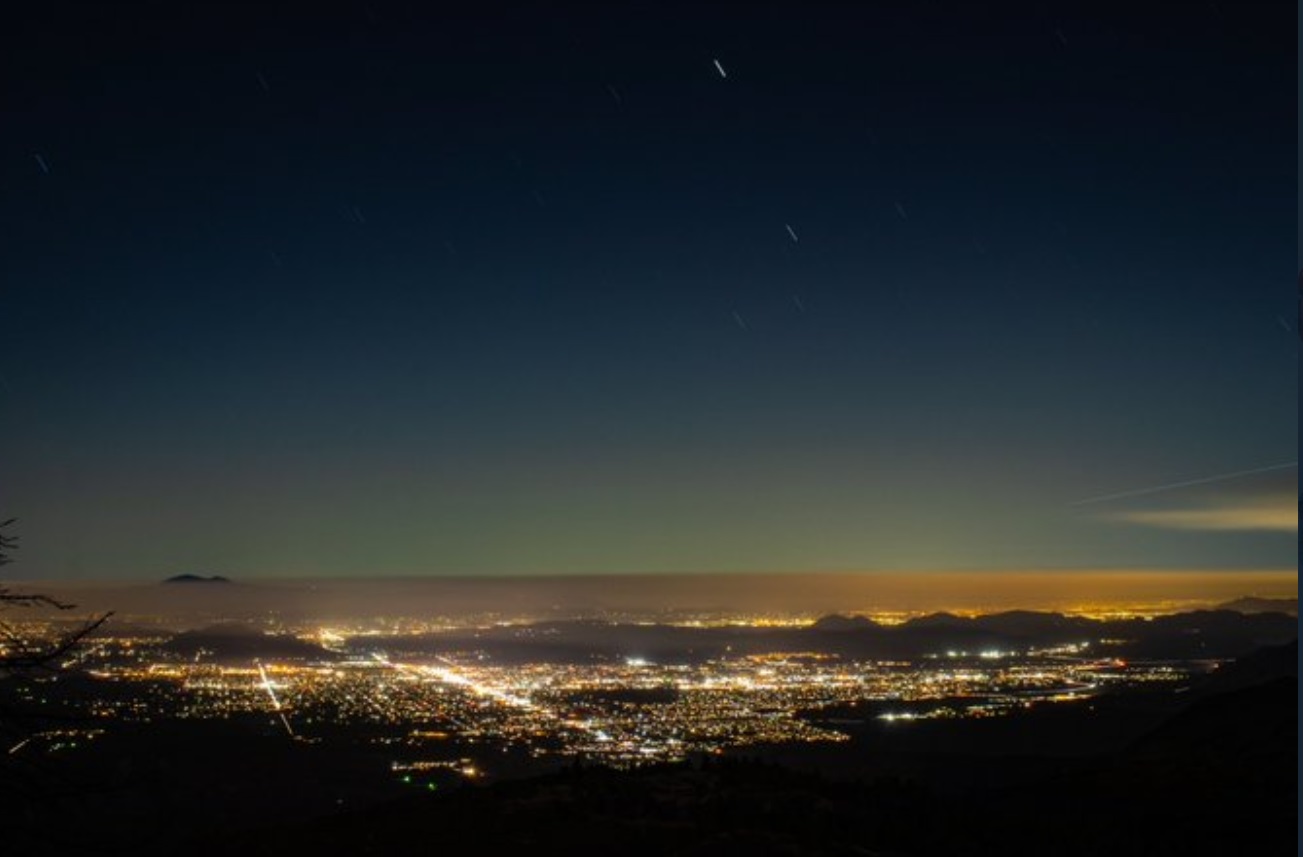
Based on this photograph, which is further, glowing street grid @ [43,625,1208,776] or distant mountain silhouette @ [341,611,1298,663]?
distant mountain silhouette @ [341,611,1298,663]

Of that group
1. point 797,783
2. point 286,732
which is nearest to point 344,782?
point 286,732

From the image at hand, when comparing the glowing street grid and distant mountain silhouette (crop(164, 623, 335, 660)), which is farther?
distant mountain silhouette (crop(164, 623, 335, 660))

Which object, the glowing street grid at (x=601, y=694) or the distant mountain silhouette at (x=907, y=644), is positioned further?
the distant mountain silhouette at (x=907, y=644)

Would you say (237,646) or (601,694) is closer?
(601,694)

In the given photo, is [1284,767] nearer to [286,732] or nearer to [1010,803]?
[1010,803]

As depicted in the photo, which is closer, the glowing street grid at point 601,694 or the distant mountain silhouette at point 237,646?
the glowing street grid at point 601,694

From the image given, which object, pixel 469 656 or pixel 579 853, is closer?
pixel 579 853

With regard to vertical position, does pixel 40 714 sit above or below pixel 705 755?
above

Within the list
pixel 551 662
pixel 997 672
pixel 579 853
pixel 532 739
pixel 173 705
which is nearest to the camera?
pixel 579 853

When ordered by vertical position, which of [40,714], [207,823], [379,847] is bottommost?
[207,823]

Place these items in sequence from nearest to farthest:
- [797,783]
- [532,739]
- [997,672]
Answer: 1. [797,783]
2. [532,739]
3. [997,672]
